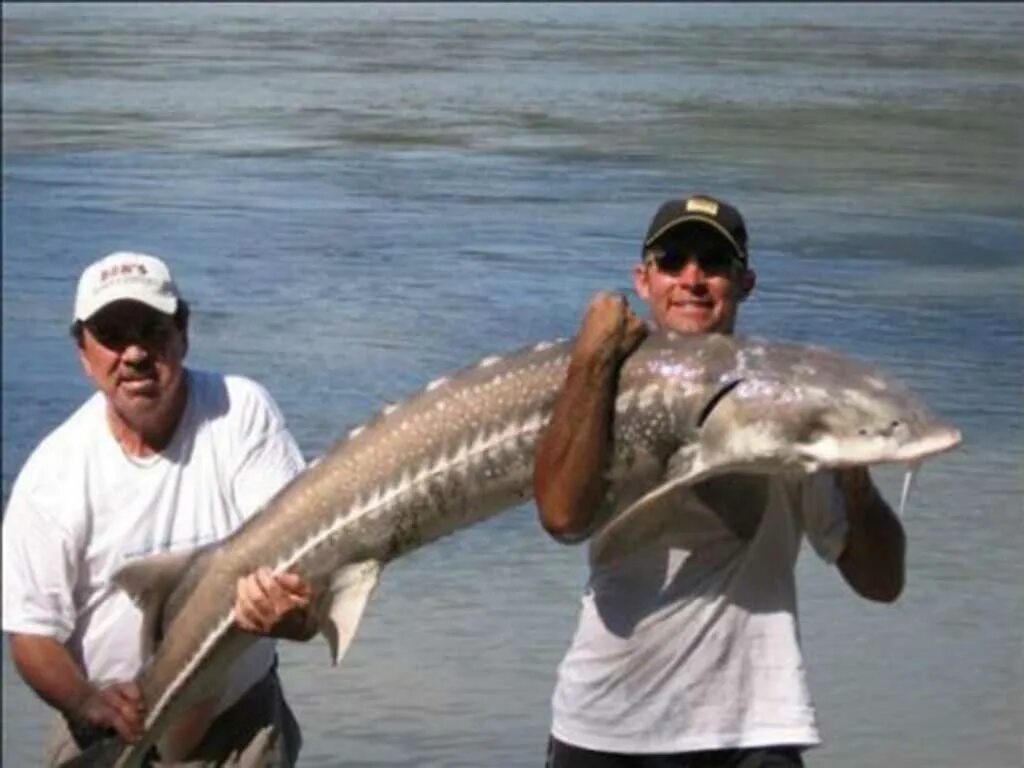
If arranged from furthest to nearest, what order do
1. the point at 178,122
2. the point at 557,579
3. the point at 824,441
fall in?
1. the point at 178,122
2. the point at 557,579
3. the point at 824,441

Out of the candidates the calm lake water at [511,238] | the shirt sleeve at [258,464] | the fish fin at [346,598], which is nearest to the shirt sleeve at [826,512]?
the fish fin at [346,598]

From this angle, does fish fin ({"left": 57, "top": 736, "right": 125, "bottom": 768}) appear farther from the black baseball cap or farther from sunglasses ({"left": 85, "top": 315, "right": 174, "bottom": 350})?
the black baseball cap

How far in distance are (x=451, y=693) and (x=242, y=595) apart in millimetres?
3091

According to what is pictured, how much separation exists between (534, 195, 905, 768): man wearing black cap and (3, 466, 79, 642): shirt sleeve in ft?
3.32

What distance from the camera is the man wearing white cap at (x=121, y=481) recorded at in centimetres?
561

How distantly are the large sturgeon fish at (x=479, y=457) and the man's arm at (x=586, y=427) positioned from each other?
0.11 ft

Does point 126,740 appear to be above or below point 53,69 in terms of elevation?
below

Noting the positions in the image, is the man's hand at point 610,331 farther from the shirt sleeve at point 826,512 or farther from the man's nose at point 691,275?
the shirt sleeve at point 826,512

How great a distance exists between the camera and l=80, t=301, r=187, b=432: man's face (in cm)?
559

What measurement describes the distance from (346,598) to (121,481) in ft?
1.49

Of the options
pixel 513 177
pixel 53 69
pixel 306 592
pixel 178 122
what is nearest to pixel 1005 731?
pixel 306 592

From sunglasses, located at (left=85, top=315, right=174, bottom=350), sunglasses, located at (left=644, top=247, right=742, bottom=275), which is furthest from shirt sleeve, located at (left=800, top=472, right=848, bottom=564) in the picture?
sunglasses, located at (left=85, top=315, right=174, bottom=350)

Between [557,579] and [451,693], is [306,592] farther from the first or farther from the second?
[557,579]

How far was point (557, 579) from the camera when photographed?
9.33m
